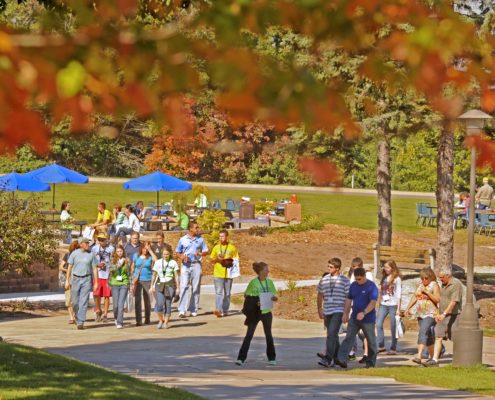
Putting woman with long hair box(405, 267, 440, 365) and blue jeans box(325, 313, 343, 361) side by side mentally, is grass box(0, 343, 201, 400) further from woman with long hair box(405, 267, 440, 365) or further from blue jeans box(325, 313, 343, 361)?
woman with long hair box(405, 267, 440, 365)

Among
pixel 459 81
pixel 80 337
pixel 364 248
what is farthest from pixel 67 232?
pixel 459 81

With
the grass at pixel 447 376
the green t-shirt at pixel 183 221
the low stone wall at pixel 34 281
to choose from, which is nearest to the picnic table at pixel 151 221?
the green t-shirt at pixel 183 221

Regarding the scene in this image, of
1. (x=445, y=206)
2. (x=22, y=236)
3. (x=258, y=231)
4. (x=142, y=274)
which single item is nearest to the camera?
(x=142, y=274)

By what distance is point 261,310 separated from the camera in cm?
1884

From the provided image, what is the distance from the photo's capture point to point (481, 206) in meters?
51.1

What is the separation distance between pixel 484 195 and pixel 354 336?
29.0 m

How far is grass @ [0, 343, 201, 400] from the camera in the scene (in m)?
13.0

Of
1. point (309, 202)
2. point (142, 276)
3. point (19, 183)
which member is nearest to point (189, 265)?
point (142, 276)

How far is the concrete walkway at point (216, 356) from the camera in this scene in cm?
1580


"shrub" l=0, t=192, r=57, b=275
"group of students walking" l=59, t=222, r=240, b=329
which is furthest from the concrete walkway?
"shrub" l=0, t=192, r=57, b=275

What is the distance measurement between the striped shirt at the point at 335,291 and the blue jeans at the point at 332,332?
10 centimetres

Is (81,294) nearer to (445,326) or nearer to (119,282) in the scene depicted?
(119,282)

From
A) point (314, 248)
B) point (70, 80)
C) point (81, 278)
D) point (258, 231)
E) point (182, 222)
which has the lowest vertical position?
point (81, 278)

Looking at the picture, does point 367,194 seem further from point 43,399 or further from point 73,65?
point 73,65
